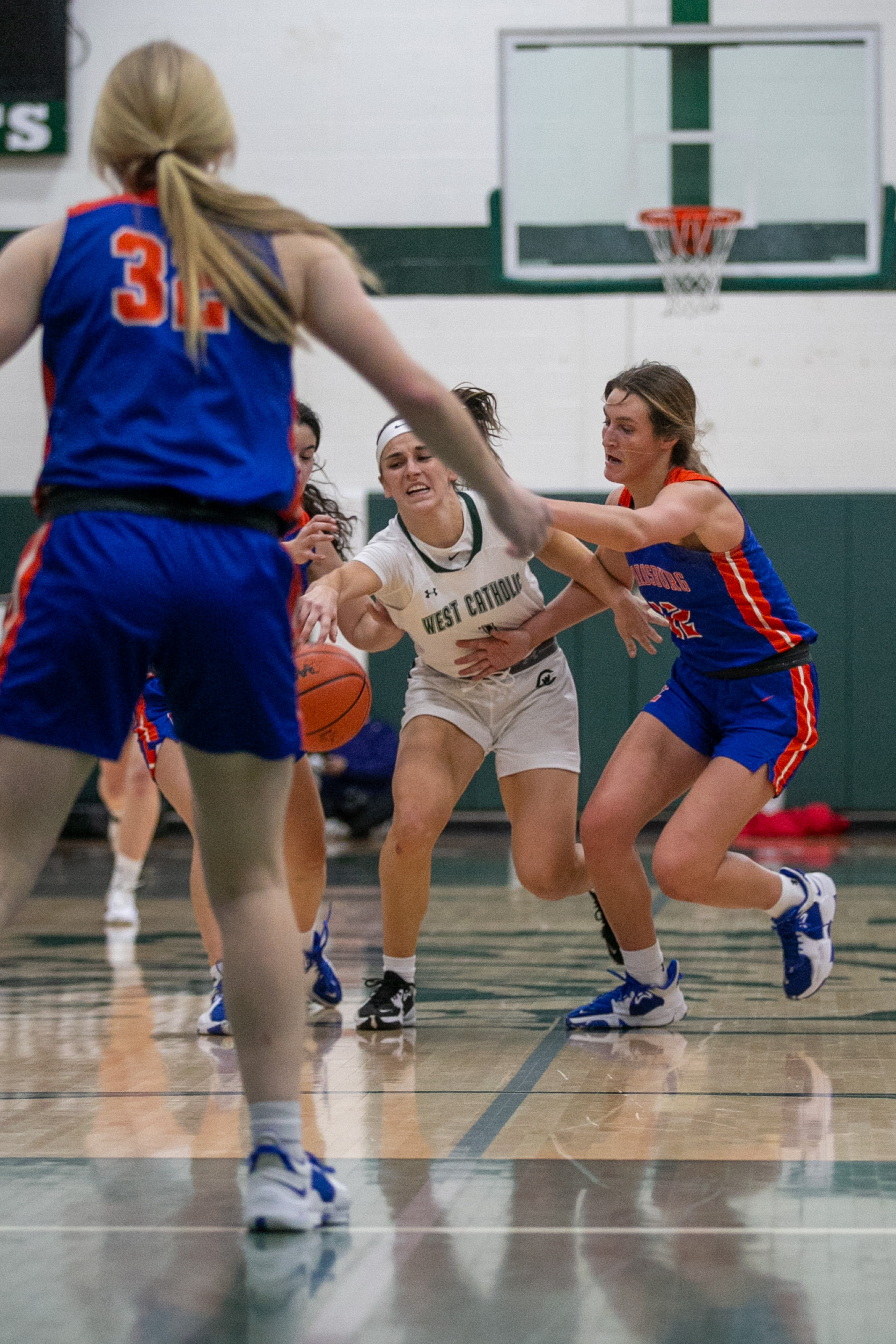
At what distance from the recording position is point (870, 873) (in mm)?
8227

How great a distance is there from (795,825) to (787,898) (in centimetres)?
618

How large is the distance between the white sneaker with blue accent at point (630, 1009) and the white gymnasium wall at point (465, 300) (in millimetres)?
7286

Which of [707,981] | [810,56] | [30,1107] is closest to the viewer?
[30,1107]

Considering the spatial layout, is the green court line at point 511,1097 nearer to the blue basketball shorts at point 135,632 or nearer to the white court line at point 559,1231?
the white court line at point 559,1231

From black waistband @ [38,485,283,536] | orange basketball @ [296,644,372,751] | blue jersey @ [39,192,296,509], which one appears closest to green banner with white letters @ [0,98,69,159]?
orange basketball @ [296,644,372,751]

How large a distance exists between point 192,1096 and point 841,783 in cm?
805

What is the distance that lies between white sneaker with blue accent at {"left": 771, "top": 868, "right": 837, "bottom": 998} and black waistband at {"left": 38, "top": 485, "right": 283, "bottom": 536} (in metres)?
2.51

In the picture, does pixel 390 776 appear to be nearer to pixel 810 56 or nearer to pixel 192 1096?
pixel 810 56

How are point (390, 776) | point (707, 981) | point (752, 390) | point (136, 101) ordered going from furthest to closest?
point (752, 390), point (390, 776), point (707, 981), point (136, 101)

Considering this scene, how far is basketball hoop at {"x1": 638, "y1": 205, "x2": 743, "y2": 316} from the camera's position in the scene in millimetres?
9727

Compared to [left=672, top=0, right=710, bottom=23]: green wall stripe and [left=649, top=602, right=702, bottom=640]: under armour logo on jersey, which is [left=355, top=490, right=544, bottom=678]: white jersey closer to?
[left=649, top=602, right=702, bottom=640]: under armour logo on jersey

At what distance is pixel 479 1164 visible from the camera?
9.71 ft

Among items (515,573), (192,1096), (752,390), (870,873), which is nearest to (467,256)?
(752,390)

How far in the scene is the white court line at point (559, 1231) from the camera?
8.23 ft
